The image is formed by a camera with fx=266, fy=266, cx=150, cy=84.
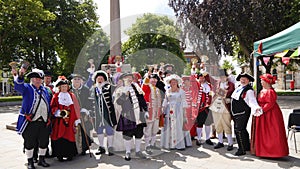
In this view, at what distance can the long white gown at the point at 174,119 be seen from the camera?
552cm

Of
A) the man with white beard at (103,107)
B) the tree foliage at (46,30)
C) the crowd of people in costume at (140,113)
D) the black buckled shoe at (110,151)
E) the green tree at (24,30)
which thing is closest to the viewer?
the crowd of people in costume at (140,113)

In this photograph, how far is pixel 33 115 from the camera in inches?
171

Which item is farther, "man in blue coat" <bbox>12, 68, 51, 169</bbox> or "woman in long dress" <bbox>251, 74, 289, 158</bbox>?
"woman in long dress" <bbox>251, 74, 289, 158</bbox>

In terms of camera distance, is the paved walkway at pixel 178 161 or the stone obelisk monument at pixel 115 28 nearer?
the paved walkway at pixel 178 161

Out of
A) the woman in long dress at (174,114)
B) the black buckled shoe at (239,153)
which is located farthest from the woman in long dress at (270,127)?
the woman in long dress at (174,114)

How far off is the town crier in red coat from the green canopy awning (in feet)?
12.5

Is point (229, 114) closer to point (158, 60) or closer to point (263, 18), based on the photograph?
point (158, 60)

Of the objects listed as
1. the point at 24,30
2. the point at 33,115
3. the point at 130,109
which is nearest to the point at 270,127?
the point at 130,109

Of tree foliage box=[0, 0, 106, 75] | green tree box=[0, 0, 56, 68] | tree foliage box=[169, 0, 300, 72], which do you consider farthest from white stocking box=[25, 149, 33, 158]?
tree foliage box=[0, 0, 106, 75]

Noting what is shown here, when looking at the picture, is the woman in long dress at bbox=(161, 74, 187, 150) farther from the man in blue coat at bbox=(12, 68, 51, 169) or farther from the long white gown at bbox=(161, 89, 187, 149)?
the man in blue coat at bbox=(12, 68, 51, 169)

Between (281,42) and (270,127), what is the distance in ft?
5.05

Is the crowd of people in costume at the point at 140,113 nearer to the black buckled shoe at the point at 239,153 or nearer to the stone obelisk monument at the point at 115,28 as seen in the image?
the black buckled shoe at the point at 239,153

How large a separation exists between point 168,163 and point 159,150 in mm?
904

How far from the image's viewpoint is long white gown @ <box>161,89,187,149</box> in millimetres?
5520
